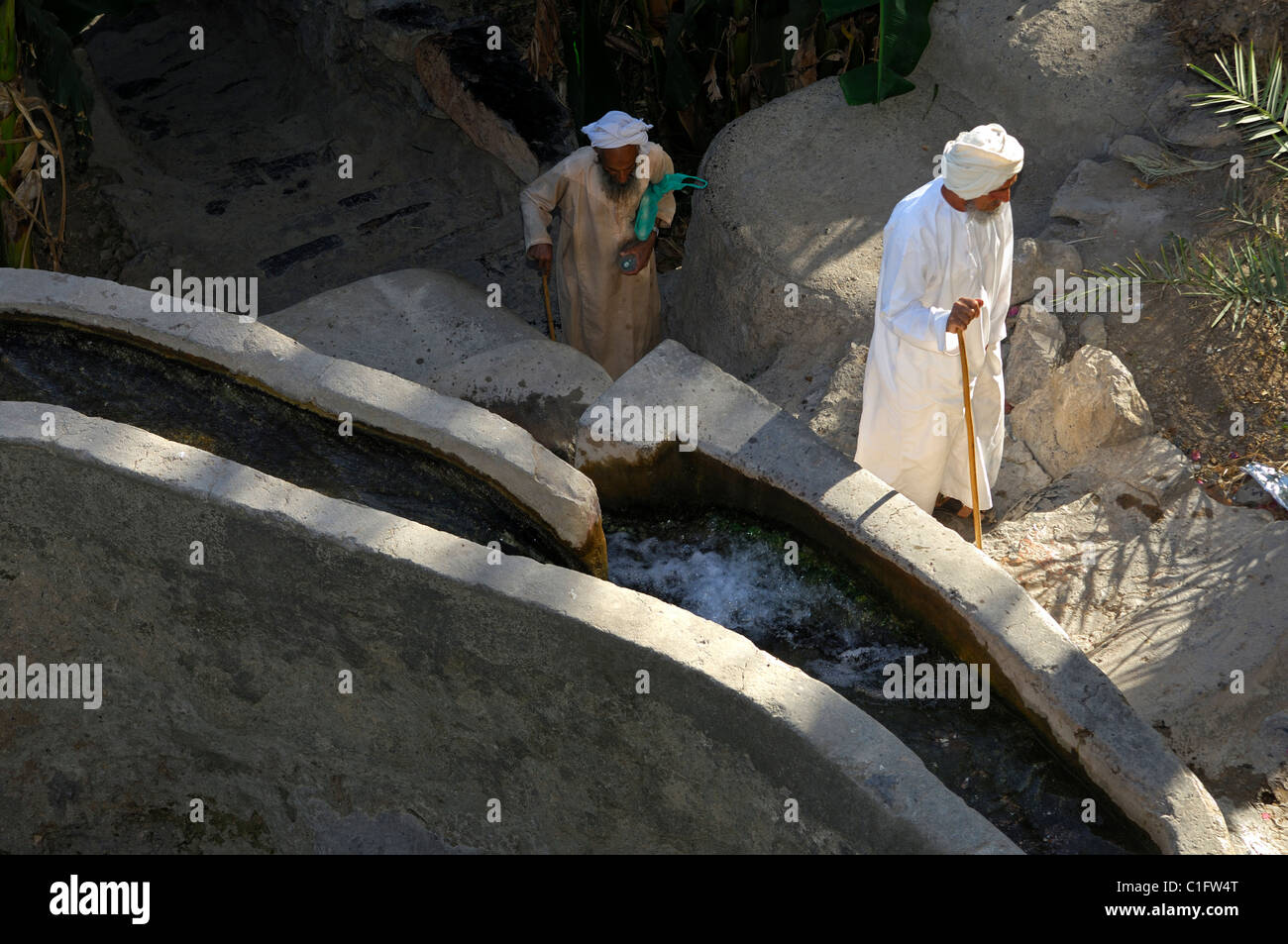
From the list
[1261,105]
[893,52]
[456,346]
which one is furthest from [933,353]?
[893,52]

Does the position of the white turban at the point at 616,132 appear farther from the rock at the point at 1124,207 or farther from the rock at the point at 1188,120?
the rock at the point at 1188,120

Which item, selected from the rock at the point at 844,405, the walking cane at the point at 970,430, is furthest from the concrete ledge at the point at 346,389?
the rock at the point at 844,405

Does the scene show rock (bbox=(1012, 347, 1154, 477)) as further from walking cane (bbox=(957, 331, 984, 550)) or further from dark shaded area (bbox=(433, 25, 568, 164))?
dark shaded area (bbox=(433, 25, 568, 164))

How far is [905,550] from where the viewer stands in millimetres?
4109

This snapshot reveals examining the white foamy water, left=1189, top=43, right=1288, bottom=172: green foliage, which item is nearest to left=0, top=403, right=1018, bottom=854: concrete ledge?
the white foamy water

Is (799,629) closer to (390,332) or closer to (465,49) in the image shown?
(390,332)

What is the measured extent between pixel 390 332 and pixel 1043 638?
139 inches

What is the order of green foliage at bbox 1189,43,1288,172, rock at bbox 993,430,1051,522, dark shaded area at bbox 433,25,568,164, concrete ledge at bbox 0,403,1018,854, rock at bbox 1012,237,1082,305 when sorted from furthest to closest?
dark shaded area at bbox 433,25,568,164
rock at bbox 1012,237,1082,305
rock at bbox 993,430,1051,522
green foliage at bbox 1189,43,1288,172
concrete ledge at bbox 0,403,1018,854

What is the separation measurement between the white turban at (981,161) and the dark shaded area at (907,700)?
53.2 inches

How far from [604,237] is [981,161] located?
2335mm

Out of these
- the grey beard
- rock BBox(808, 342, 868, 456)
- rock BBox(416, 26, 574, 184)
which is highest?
rock BBox(416, 26, 574, 184)

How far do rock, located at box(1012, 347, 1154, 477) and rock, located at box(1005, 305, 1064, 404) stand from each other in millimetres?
129

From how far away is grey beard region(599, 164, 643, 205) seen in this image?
6074 mm

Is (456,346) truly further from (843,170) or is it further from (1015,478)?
(1015,478)
